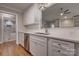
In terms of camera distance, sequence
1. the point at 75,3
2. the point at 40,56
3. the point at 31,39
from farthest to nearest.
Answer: the point at 31,39 < the point at 40,56 < the point at 75,3

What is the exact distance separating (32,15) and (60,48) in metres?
0.76

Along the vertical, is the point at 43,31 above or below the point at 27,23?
below

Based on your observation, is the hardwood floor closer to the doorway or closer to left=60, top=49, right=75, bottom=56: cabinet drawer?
the doorway

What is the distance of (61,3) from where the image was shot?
1.55 meters

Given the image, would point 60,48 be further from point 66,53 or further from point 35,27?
point 35,27

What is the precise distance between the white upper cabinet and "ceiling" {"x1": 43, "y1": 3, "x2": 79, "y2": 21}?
13 centimetres

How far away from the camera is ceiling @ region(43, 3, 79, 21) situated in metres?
1.45

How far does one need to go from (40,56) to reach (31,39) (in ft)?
1.14

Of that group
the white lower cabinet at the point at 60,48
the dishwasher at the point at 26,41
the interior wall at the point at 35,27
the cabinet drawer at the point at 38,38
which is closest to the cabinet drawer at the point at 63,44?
the white lower cabinet at the point at 60,48

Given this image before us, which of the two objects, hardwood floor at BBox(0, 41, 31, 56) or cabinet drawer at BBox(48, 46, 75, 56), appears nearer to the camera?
cabinet drawer at BBox(48, 46, 75, 56)

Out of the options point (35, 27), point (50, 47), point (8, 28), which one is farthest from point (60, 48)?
point (8, 28)

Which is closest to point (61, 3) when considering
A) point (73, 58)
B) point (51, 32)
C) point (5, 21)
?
point (51, 32)

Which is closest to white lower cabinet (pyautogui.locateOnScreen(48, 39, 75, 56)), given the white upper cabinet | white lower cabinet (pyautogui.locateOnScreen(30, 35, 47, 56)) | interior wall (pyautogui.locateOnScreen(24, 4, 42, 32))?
white lower cabinet (pyautogui.locateOnScreen(30, 35, 47, 56))

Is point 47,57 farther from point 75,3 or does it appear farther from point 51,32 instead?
point 75,3
